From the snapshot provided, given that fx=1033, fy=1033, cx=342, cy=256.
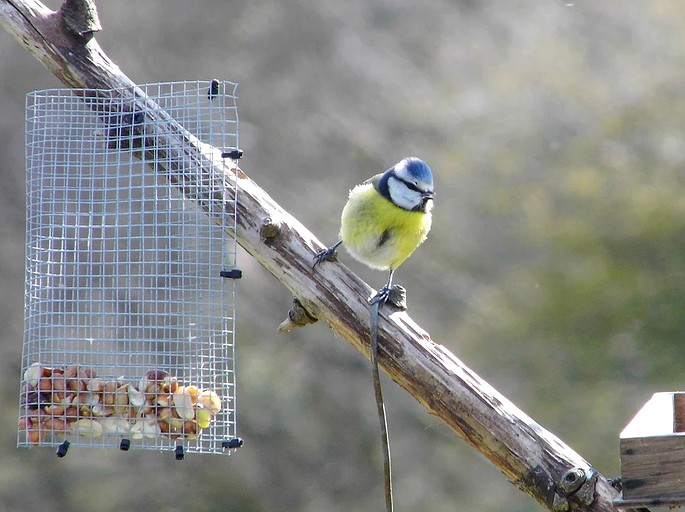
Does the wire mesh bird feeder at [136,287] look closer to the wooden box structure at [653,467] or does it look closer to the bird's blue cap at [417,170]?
the bird's blue cap at [417,170]

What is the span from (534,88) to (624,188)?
4.44 feet

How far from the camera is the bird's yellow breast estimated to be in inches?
192

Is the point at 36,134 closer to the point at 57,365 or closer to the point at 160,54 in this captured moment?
the point at 57,365

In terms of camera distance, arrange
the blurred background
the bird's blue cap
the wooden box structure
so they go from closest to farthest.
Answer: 1. the wooden box structure
2. the bird's blue cap
3. the blurred background

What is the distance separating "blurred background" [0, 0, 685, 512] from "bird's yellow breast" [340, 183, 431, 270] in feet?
14.2

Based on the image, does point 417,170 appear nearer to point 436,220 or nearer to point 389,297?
point 389,297

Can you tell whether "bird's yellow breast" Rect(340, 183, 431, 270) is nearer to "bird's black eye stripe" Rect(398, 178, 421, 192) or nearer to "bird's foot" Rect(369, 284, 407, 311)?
"bird's black eye stripe" Rect(398, 178, 421, 192)

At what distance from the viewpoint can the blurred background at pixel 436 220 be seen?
31.3ft

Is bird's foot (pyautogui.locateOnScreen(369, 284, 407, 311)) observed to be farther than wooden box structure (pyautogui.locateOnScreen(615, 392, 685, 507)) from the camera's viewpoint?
Yes

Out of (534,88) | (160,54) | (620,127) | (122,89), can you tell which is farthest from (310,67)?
(122,89)

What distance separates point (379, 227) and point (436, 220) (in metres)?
5.08

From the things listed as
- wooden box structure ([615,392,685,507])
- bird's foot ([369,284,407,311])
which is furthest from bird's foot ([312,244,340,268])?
wooden box structure ([615,392,685,507])

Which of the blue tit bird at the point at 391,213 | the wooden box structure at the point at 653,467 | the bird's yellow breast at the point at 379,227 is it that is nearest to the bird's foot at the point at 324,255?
the blue tit bird at the point at 391,213

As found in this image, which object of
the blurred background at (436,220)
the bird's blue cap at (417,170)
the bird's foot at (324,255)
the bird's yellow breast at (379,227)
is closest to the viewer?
the bird's foot at (324,255)
